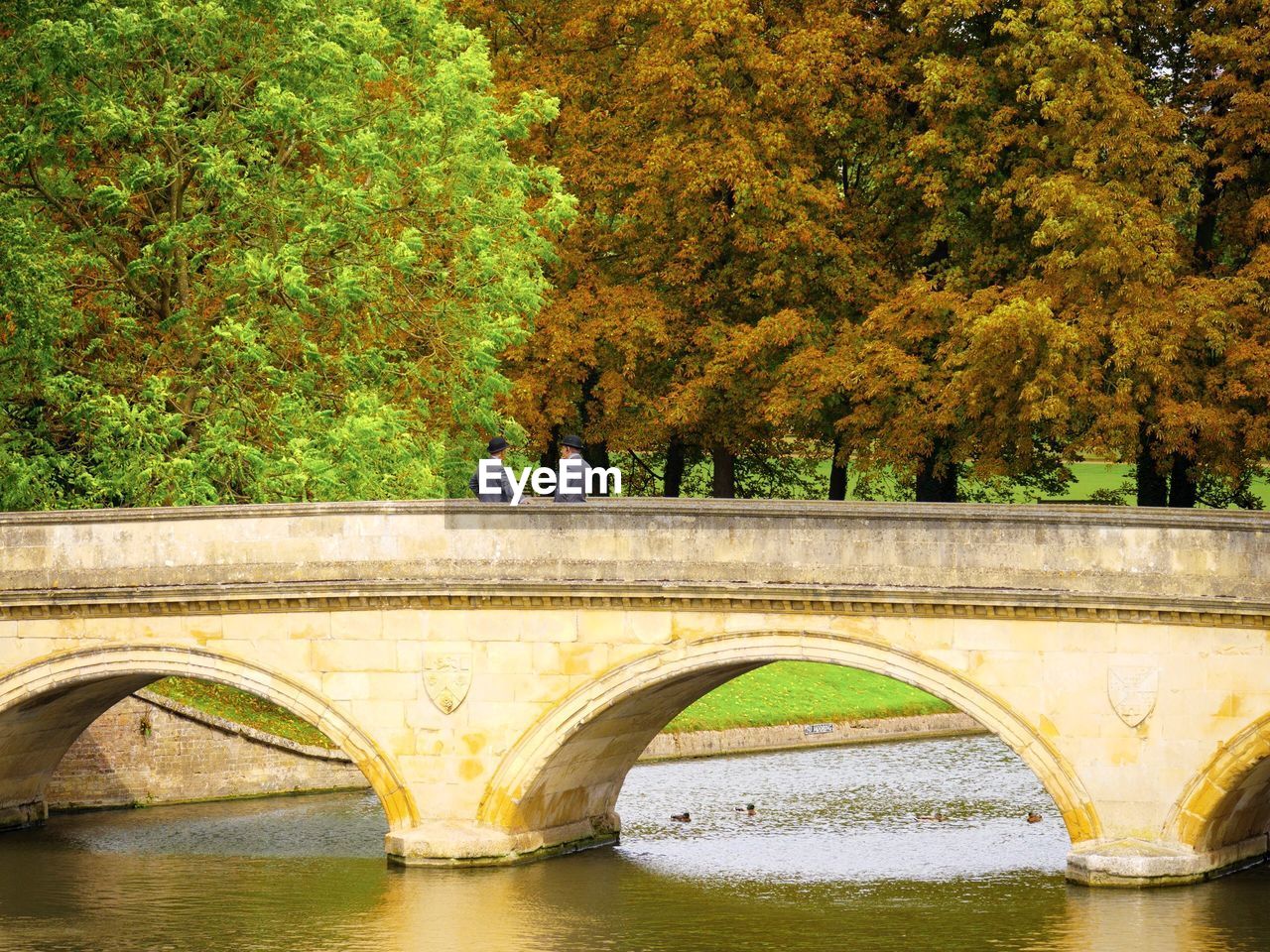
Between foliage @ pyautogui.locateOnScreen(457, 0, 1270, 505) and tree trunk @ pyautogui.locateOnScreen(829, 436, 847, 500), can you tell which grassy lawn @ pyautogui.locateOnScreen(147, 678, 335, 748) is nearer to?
foliage @ pyautogui.locateOnScreen(457, 0, 1270, 505)

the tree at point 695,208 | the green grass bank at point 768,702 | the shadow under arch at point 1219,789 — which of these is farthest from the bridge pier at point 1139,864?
the tree at point 695,208

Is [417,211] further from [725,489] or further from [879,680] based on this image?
[879,680]

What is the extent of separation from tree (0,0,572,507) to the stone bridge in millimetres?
4203

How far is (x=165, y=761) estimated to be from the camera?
112ft

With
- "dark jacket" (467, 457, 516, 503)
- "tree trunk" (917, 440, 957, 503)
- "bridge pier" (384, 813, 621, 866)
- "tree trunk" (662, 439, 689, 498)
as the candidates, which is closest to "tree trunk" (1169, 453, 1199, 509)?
"tree trunk" (917, 440, 957, 503)

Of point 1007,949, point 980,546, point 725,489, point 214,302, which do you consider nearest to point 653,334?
point 725,489

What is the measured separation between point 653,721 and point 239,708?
8.98 meters

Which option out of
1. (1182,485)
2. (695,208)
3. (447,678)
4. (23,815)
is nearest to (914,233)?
(695,208)

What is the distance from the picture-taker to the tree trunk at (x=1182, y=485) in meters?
36.0

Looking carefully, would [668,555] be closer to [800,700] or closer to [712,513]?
[712,513]

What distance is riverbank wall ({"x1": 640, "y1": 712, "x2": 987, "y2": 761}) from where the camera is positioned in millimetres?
40344

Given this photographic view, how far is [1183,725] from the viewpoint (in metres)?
25.5

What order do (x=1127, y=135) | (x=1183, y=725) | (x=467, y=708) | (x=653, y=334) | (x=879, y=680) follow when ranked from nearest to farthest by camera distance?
1. (x=1183, y=725)
2. (x=467, y=708)
3. (x=1127, y=135)
4. (x=653, y=334)
5. (x=879, y=680)

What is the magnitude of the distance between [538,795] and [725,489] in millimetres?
14087
